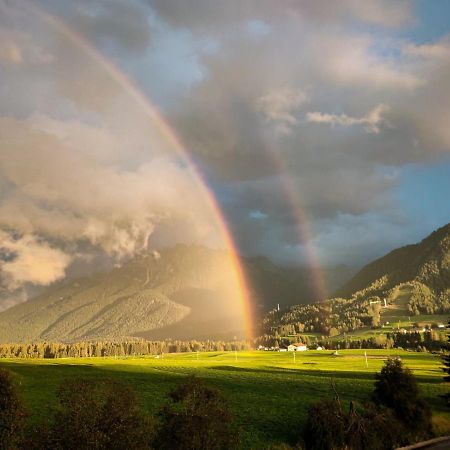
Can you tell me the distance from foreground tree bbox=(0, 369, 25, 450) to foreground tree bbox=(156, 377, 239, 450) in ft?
40.6

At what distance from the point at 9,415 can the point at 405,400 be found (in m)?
52.3

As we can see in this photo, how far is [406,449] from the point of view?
2103 inches

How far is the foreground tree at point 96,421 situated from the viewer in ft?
97.7

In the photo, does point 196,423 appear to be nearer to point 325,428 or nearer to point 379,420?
point 325,428

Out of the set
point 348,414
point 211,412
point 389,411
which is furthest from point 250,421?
point 211,412

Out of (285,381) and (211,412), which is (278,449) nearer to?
(211,412)

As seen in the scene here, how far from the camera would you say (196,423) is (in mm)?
38438

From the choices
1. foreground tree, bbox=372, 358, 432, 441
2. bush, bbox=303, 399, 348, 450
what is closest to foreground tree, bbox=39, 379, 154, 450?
bush, bbox=303, 399, 348, 450

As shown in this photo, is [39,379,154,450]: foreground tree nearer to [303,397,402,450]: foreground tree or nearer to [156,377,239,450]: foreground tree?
[156,377,239,450]: foreground tree

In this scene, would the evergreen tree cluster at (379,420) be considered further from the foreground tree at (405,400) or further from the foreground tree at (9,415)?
the foreground tree at (9,415)

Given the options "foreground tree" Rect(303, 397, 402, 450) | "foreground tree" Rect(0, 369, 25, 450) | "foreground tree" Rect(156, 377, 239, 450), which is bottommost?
"foreground tree" Rect(303, 397, 402, 450)

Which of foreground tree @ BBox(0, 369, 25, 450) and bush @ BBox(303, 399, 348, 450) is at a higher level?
foreground tree @ BBox(0, 369, 25, 450)

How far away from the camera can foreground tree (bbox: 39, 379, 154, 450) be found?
29766mm

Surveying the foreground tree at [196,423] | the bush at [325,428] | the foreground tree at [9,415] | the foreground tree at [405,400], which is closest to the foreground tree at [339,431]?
the bush at [325,428]
